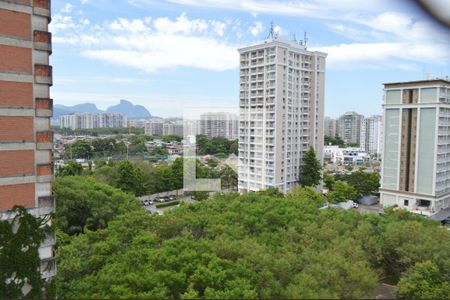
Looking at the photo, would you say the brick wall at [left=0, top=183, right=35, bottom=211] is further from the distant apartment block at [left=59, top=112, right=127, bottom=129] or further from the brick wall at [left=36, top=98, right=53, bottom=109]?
the distant apartment block at [left=59, top=112, right=127, bottom=129]

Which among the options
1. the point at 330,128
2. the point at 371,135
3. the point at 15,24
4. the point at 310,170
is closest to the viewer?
the point at 15,24

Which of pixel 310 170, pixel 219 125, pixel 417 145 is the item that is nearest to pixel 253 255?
pixel 310 170

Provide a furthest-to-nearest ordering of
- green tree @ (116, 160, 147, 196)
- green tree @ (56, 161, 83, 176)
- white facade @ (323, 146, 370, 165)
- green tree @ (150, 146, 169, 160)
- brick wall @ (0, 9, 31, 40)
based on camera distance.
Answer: white facade @ (323, 146, 370, 165)
green tree @ (150, 146, 169, 160)
green tree @ (56, 161, 83, 176)
green tree @ (116, 160, 147, 196)
brick wall @ (0, 9, 31, 40)

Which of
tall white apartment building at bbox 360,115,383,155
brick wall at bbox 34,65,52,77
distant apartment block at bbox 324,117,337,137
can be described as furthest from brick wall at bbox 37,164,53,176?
distant apartment block at bbox 324,117,337,137

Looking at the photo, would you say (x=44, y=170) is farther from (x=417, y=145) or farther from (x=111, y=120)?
(x=111, y=120)

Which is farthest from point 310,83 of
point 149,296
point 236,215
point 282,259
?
point 149,296

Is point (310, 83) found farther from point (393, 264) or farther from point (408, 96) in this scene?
point (393, 264)
